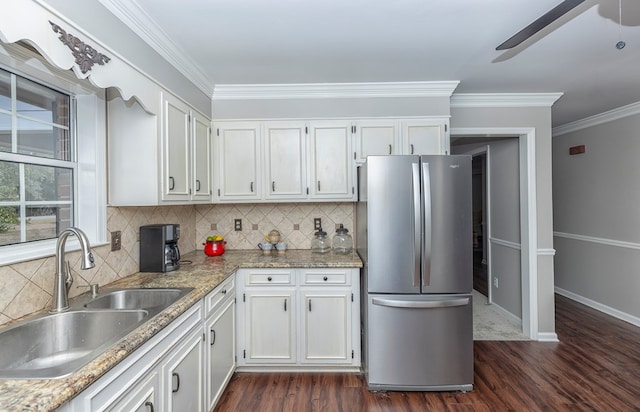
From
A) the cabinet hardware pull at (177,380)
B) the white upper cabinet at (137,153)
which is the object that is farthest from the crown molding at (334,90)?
the cabinet hardware pull at (177,380)

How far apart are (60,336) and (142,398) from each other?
1.79 feet

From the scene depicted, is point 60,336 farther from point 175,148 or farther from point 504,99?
point 504,99

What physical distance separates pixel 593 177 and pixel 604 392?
2.89 meters

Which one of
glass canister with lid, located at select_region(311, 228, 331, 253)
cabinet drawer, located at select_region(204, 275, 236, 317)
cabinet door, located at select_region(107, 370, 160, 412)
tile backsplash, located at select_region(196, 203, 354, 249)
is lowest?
cabinet door, located at select_region(107, 370, 160, 412)

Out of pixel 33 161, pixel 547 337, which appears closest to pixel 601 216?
pixel 547 337

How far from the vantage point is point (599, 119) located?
3.90m

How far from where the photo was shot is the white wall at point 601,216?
356 centimetres

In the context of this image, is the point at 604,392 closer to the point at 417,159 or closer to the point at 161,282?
the point at 417,159

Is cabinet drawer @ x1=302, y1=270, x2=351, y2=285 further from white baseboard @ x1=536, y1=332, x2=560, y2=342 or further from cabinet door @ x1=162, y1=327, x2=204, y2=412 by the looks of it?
white baseboard @ x1=536, y1=332, x2=560, y2=342

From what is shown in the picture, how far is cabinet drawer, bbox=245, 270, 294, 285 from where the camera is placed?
8.18ft

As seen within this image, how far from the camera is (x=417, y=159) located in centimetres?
221

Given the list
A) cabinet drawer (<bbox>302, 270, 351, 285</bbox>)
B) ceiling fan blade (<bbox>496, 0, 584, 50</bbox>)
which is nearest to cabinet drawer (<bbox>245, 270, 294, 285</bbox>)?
cabinet drawer (<bbox>302, 270, 351, 285</bbox>)

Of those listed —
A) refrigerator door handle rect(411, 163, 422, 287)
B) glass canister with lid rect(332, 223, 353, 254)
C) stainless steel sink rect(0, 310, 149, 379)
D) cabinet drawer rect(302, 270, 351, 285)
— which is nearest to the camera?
stainless steel sink rect(0, 310, 149, 379)

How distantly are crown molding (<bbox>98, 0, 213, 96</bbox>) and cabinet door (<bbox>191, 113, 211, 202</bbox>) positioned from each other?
33 cm
